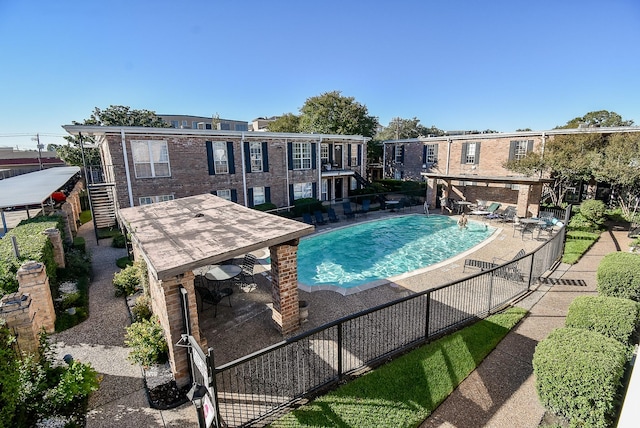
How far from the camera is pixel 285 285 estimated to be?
681 cm

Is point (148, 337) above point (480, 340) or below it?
above

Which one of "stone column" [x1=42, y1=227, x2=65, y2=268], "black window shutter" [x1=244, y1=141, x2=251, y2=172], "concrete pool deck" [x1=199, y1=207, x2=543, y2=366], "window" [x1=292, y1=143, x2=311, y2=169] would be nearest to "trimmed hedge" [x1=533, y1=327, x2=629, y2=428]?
"concrete pool deck" [x1=199, y1=207, x2=543, y2=366]

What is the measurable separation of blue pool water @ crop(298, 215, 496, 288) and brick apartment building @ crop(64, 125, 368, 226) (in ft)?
22.6

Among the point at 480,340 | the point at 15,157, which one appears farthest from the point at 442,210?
the point at 15,157

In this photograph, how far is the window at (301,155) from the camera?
23469mm

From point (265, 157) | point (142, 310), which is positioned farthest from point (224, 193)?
point (142, 310)

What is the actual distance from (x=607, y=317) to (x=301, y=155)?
68.2 ft

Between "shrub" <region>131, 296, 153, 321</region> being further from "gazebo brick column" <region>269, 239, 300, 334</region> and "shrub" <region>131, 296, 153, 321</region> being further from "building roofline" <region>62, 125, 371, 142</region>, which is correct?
"building roofline" <region>62, 125, 371, 142</region>

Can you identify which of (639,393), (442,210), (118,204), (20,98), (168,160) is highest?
(20,98)

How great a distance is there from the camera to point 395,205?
23828 mm

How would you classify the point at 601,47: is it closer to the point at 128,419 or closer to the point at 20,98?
the point at 128,419

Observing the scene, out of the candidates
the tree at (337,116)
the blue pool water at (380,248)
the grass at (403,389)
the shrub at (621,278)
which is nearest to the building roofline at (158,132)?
the blue pool water at (380,248)

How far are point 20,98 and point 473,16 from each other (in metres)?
31.1

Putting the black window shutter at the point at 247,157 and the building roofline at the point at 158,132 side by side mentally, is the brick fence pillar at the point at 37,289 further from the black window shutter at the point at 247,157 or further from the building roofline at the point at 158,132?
the black window shutter at the point at 247,157
